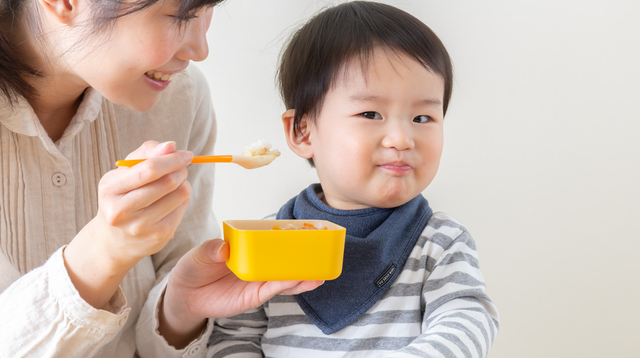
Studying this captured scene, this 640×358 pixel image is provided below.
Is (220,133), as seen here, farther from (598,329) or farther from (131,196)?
(598,329)

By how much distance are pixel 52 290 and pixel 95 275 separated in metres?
0.07

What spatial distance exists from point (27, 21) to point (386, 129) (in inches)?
27.5

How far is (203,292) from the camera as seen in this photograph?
1.04 meters

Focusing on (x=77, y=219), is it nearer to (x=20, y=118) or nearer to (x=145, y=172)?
(x=20, y=118)

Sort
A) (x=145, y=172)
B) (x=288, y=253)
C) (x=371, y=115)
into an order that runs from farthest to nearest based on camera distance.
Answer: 1. (x=371, y=115)
2. (x=288, y=253)
3. (x=145, y=172)

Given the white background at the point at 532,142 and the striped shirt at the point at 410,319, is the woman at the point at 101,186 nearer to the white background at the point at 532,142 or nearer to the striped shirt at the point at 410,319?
the striped shirt at the point at 410,319

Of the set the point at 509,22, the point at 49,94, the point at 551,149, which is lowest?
the point at 551,149

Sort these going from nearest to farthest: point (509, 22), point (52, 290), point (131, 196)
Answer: point (131, 196)
point (52, 290)
point (509, 22)

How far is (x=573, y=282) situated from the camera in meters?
1.73

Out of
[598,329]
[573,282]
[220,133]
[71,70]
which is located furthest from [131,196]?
[598,329]

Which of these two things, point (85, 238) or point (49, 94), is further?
point (49, 94)

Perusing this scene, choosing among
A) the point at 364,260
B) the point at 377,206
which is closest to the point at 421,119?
the point at 377,206

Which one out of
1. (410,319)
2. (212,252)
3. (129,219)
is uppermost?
(129,219)

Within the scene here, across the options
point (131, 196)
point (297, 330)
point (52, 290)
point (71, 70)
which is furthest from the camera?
point (297, 330)
